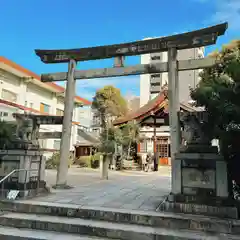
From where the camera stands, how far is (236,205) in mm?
5168

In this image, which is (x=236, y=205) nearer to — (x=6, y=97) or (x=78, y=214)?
(x=78, y=214)

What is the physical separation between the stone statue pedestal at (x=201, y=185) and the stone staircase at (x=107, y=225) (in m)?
0.31

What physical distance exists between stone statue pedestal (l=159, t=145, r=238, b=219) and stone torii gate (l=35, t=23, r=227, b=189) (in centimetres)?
106

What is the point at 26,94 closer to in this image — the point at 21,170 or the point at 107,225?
the point at 21,170

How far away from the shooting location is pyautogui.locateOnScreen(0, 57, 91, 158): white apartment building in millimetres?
20969

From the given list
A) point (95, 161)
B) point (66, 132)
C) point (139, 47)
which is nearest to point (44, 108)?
point (95, 161)

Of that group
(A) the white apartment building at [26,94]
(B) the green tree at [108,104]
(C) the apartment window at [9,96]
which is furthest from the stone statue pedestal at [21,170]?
(B) the green tree at [108,104]

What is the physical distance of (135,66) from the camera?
8.20 m

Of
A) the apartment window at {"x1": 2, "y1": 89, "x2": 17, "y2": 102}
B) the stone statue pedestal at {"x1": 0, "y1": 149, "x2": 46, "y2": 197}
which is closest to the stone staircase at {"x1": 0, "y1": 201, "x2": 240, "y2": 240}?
the stone statue pedestal at {"x1": 0, "y1": 149, "x2": 46, "y2": 197}

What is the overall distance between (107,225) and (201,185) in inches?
83.0

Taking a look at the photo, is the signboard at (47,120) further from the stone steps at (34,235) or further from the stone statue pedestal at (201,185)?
the stone statue pedestal at (201,185)

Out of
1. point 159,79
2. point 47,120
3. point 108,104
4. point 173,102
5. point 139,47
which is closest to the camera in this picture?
point 173,102

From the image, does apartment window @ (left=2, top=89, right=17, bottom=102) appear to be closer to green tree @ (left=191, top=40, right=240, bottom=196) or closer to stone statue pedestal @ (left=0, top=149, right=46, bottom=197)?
stone statue pedestal @ (left=0, top=149, right=46, bottom=197)

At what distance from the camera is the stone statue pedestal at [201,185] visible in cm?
509
